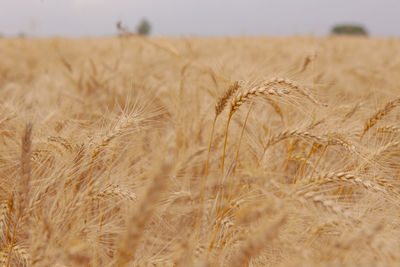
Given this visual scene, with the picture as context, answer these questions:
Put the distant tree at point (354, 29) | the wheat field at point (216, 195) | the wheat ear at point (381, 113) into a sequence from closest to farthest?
the wheat field at point (216, 195) < the wheat ear at point (381, 113) < the distant tree at point (354, 29)

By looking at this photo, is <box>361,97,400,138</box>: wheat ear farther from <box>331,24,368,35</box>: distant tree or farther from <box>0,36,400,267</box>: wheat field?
<box>331,24,368,35</box>: distant tree

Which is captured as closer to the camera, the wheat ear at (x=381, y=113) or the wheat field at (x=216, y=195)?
the wheat field at (x=216, y=195)

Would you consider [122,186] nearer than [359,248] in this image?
No

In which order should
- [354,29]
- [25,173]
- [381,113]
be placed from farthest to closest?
[354,29] < [381,113] < [25,173]

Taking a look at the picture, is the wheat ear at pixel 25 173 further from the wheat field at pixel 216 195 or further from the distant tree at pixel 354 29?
the distant tree at pixel 354 29

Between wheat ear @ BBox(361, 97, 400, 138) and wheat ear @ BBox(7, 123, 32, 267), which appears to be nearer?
wheat ear @ BBox(7, 123, 32, 267)

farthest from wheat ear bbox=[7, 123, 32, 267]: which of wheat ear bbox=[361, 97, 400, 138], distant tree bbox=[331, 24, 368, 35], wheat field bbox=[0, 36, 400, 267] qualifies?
distant tree bbox=[331, 24, 368, 35]

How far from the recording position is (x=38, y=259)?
0.79 m

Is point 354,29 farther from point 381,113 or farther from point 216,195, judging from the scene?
point 216,195

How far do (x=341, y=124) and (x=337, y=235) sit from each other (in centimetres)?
62

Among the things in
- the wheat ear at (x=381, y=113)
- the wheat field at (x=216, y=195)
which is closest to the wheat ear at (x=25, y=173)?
the wheat field at (x=216, y=195)

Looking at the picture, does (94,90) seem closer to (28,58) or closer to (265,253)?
(265,253)

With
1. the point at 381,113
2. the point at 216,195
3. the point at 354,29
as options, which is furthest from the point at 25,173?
the point at 354,29

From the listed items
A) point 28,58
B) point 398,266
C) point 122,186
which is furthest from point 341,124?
point 28,58
